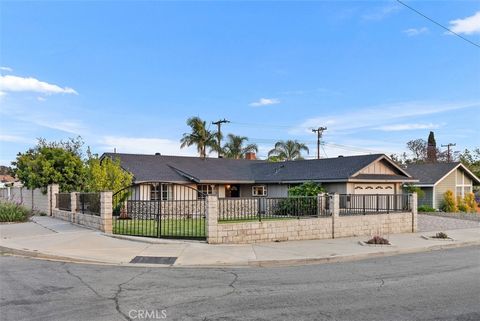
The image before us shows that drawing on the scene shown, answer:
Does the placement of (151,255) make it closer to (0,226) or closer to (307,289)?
(307,289)

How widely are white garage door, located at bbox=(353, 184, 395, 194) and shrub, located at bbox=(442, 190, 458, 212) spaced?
7.23m

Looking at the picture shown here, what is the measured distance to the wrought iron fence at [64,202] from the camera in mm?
21859

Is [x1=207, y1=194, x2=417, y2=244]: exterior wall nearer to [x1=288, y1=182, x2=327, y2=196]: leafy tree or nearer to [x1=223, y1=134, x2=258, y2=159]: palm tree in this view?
[x1=288, y1=182, x2=327, y2=196]: leafy tree

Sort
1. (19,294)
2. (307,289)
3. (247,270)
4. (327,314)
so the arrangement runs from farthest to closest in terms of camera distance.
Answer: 1. (247,270)
2. (307,289)
3. (19,294)
4. (327,314)

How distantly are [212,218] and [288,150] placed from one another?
42.9 metres

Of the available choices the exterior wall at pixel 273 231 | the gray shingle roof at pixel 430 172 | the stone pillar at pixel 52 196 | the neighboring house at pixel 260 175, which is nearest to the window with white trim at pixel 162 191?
the neighboring house at pixel 260 175

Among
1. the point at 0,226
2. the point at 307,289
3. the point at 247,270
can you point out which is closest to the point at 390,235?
the point at 247,270

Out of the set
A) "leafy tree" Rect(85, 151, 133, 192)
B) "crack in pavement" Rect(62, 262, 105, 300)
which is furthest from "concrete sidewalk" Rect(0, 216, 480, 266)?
"leafy tree" Rect(85, 151, 133, 192)

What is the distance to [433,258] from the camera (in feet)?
44.6

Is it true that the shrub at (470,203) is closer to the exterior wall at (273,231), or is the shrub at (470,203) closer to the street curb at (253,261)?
the exterior wall at (273,231)

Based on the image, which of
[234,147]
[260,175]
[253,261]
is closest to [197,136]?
[234,147]

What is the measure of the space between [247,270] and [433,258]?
6207mm

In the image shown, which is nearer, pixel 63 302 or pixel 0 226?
pixel 63 302

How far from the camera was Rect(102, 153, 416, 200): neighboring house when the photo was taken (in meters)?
28.5
